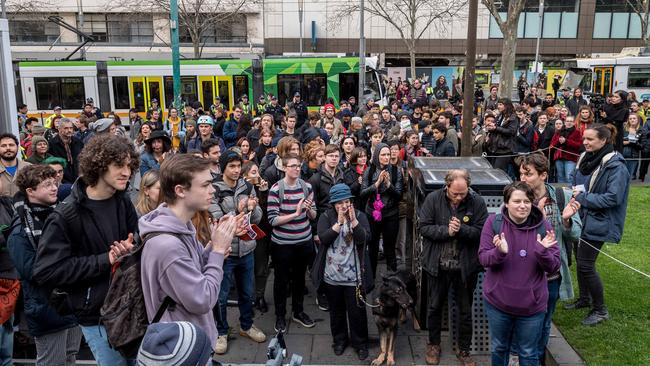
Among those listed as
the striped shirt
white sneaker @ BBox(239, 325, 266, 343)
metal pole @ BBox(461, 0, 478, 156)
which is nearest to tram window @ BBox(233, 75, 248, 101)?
metal pole @ BBox(461, 0, 478, 156)

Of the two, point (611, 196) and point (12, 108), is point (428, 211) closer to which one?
point (611, 196)

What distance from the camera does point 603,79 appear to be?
26.6 meters

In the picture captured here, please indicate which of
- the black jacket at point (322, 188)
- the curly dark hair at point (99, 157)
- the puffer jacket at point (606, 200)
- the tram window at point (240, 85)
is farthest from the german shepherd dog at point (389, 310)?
the tram window at point (240, 85)

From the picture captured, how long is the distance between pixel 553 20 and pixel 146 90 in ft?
117

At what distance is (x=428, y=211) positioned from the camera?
208 inches

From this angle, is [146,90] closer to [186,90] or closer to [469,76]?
[186,90]

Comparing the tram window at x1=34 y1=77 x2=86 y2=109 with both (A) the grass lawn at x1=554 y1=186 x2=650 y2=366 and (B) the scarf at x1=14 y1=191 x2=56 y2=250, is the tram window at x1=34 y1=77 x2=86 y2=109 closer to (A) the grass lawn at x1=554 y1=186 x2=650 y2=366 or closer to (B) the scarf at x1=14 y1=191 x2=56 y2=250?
(B) the scarf at x1=14 y1=191 x2=56 y2=250

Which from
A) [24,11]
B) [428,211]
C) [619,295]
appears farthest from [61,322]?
[24,11]

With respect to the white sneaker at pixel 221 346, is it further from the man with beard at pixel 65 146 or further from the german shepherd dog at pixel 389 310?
the man with beard at pixel 65 146

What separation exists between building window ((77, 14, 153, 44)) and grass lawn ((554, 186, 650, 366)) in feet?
139

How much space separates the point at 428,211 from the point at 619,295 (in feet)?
9.50

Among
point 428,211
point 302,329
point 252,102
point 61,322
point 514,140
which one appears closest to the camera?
point 61,322

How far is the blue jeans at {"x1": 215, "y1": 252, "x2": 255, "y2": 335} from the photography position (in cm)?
562

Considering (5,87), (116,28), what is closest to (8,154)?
(5,87)
